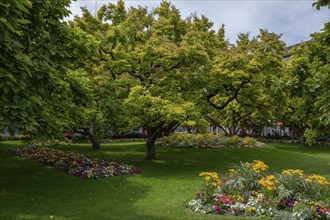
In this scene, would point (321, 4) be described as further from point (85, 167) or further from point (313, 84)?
point (85, 167)

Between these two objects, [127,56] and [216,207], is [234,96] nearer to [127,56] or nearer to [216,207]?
[127,56]

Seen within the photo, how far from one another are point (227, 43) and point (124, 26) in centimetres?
898

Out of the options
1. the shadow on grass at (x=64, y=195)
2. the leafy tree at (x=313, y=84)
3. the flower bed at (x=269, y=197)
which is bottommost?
the shadow on grass at (x=64, y=195)

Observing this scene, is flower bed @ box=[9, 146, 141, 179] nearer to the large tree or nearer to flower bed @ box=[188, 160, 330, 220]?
the large tree

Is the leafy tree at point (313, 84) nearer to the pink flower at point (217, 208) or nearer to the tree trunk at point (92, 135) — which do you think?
the pink flower at point (217, 208)

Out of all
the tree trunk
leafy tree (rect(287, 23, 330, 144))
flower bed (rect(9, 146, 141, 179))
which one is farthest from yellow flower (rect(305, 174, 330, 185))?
the tree trunk

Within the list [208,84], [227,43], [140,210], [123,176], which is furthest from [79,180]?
[227,43]

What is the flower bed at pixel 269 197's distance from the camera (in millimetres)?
7926

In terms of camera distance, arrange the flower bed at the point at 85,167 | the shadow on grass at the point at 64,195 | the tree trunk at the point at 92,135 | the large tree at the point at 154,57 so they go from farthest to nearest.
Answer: the tree trunk at the point at 92,135 < the large tree at the point at 154,57 < the flower bed at the point at 85,167 < the shadow on grass at the point at 64,195

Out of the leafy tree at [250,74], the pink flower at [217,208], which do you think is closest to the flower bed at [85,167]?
the pink flower at [217,208]

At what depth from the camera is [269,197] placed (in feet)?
28.6

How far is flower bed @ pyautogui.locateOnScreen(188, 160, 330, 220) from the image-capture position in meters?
7.93

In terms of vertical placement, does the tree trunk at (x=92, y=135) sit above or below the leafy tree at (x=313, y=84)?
below

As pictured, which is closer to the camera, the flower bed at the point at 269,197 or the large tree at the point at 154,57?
the flower bed at the point at 269,197
